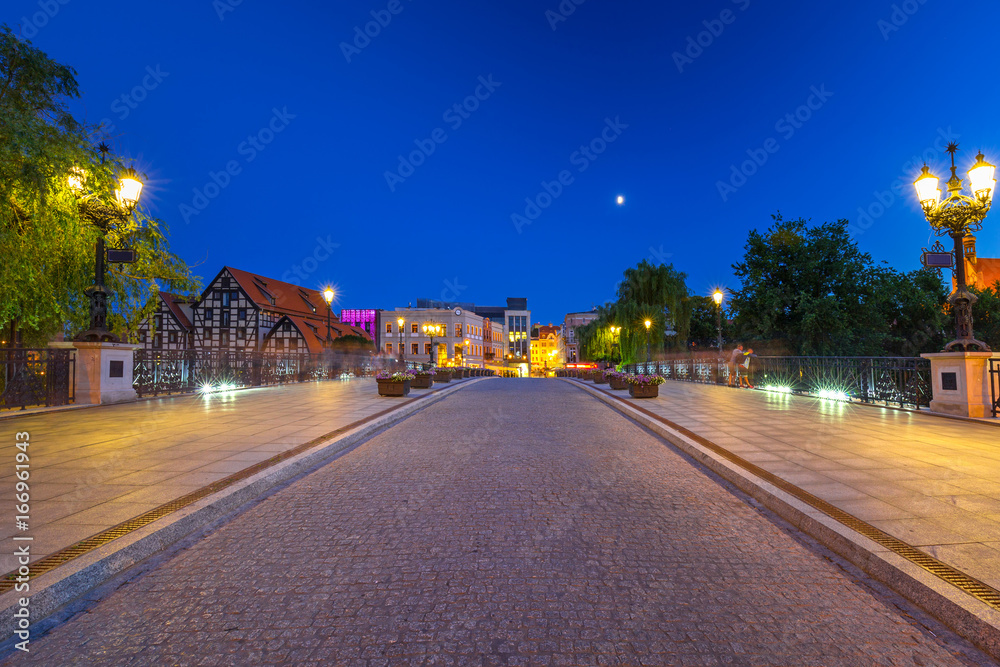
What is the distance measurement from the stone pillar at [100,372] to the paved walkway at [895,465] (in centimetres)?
1443

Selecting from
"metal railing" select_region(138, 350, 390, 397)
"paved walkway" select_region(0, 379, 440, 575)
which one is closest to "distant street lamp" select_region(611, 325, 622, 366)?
"metal railing" select_region(138, 350, 390, 397)

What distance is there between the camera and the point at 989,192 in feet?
34.2

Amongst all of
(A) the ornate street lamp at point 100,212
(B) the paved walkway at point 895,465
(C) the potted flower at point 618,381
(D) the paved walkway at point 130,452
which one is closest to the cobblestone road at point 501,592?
(B) the paved walkway at point 895,465

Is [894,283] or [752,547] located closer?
[752,547]

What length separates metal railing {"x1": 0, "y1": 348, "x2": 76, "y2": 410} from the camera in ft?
37.6

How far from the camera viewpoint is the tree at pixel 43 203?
31.6 ft

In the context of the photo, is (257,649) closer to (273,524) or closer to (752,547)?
(273,524)

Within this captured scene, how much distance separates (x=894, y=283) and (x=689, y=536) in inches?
1320

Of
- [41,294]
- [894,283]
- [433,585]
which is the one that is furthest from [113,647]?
[894,283]

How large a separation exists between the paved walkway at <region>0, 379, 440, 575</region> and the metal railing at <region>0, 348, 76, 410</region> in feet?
3.43

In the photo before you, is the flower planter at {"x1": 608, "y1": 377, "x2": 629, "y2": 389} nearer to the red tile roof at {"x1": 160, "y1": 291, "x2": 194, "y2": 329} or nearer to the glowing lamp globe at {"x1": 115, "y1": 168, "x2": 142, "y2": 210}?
the glowing lamp globe at {"x1": 115, "y1": 168, "x2": 142, "y2": 210}

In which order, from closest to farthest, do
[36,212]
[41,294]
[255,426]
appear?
[255,426]
[36,212]
[41,294]

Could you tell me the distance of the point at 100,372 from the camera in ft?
42.6

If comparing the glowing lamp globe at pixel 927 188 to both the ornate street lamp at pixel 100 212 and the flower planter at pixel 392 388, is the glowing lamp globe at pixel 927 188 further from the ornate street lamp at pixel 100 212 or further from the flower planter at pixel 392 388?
the ornate street lamp at pixel 100 212
